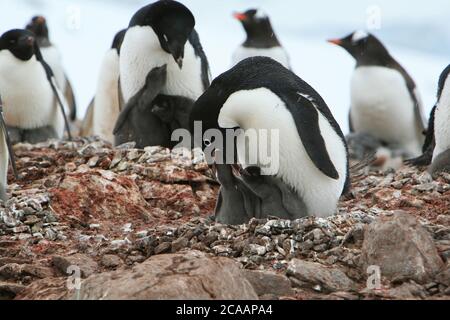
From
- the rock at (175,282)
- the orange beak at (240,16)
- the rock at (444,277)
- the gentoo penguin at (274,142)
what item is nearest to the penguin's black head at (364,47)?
the orange beak at (240,16)

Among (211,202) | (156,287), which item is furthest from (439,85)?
(156,287)

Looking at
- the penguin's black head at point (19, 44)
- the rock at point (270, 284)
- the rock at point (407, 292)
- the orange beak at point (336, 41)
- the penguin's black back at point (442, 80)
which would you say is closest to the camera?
the rock at point (407, 292)

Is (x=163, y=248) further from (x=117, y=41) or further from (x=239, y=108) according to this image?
(x=117, y=41)

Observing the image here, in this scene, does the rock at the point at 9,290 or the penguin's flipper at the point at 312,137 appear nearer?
the rock at the point at 9,290

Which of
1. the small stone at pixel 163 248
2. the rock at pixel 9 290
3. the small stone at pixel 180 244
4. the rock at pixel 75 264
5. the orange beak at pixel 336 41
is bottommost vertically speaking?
the rock at pixel 9 290

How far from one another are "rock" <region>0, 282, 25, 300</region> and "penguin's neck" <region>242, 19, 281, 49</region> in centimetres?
767

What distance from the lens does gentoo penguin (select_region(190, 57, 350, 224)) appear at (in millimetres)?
5727

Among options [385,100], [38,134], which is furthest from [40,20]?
[385,100]

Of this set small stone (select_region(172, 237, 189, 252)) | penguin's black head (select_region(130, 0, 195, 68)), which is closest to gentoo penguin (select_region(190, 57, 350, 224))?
small stone (select_region(172, 237, 189, 252))

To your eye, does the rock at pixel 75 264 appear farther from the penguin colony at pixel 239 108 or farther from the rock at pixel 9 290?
the penguin colony at pixel 239 108

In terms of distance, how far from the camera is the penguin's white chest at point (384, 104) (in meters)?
Result: 11.7

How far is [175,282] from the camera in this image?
4.15 metres

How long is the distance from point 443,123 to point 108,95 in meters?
4.56
